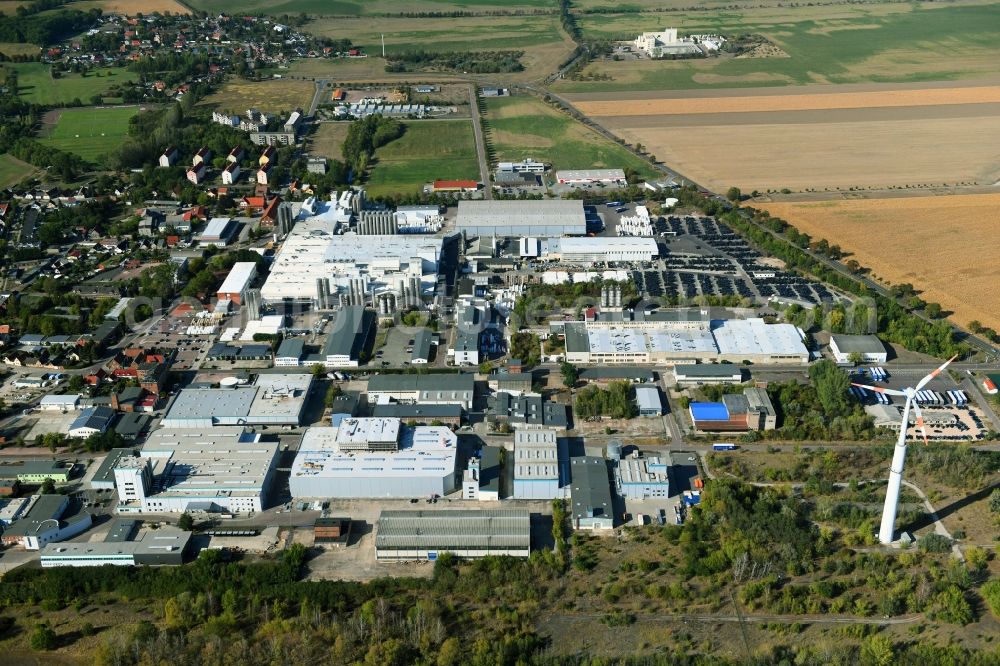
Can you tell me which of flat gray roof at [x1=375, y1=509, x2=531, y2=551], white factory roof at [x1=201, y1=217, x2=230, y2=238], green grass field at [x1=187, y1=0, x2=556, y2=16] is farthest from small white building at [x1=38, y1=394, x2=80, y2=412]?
green grass field at [x1=187, y1=0, x2=556, y2=16]

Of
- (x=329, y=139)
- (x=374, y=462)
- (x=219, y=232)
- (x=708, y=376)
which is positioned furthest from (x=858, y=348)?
(x=329, y=139)

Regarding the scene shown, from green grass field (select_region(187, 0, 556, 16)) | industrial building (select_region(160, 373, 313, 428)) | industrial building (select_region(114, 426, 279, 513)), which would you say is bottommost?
industrial building (select_region(114, 426, 279, 513))

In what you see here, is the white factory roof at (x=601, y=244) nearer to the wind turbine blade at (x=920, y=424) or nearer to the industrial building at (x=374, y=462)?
the wind turbine blade at (x=920, y=424)

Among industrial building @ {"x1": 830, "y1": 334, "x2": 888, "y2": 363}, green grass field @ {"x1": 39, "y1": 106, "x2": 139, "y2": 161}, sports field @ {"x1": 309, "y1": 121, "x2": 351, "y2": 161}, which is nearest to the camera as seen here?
industrial building @ {"x1": 830, "y1": 334, "x2": 888, "y2": 363}

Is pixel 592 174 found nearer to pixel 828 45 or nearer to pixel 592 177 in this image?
pixel 592 177

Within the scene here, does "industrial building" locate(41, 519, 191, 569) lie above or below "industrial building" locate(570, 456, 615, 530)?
below

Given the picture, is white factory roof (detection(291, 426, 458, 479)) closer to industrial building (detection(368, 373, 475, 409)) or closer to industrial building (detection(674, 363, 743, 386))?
industrial building (detection(368, 373, 475, 409))
